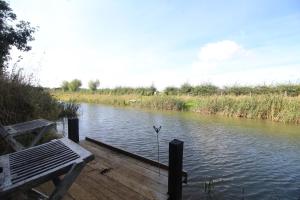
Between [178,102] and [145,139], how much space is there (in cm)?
1250

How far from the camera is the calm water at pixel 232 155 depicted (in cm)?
493

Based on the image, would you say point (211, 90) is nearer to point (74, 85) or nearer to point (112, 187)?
point (112, 187)

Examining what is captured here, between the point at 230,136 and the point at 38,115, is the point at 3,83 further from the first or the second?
the point at 230,136

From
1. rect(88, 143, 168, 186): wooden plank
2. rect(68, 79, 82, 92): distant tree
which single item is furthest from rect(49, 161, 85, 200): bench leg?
rect(68, 79, 82, 92): distant tree

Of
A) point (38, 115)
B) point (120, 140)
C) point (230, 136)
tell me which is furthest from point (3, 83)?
point (230, 136)

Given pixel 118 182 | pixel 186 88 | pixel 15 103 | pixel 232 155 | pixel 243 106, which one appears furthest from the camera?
pixel 186 88

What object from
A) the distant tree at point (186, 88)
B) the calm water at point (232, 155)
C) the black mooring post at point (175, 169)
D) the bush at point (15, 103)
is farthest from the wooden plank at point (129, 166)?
the distant tree at point (186, 88)

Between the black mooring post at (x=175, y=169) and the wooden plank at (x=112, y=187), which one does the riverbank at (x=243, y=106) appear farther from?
the black mooring post at (x=175, y=169)

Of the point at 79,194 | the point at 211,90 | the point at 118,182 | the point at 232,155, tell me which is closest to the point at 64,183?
the point at 79,194

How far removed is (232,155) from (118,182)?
15.0 ft

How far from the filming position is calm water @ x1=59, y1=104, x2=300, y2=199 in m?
4.93

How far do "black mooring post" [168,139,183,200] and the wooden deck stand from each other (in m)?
0.12

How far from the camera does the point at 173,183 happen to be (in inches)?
122

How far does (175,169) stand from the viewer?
309cm
